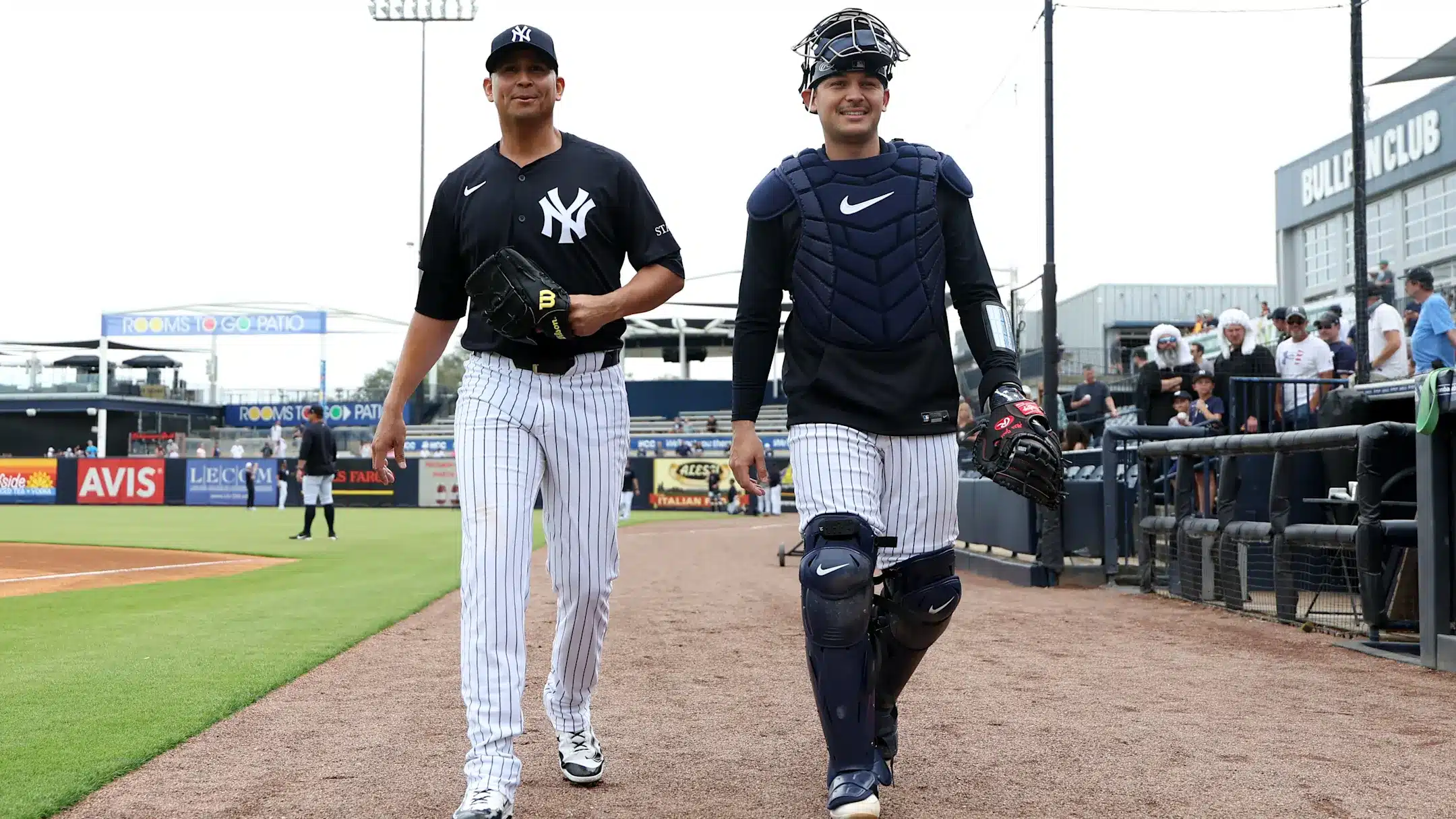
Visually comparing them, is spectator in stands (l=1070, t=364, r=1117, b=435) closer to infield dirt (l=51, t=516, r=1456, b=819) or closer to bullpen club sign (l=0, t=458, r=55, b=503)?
infield dirt (l=51, t=516, r=1456, b=819)

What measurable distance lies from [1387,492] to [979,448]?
5.66 metres

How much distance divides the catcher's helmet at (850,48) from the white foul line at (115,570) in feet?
34.9

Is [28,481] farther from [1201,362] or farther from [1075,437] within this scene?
[1201,362]

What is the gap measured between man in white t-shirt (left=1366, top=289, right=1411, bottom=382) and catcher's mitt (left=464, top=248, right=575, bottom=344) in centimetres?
907

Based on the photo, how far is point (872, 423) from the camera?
3.49m

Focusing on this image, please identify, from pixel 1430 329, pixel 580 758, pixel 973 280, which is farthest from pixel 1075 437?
pixel 580 758

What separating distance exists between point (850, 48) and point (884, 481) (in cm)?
123

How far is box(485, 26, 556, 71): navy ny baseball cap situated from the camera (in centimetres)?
354

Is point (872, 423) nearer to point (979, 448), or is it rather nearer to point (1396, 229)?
point (979, 448)

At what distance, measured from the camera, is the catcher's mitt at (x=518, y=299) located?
341 centimetres

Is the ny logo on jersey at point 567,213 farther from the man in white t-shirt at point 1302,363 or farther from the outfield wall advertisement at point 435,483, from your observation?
the outfield wall advertisement at point 435,483

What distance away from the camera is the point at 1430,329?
9719 millimetres

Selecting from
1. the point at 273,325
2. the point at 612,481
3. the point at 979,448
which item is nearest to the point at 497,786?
the point at 612,481

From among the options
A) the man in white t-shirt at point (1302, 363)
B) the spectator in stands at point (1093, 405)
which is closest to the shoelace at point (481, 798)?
the man in white t-shirt at point (1302, 363)
